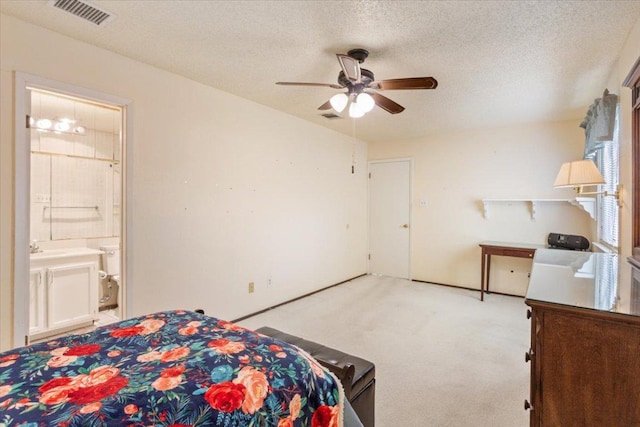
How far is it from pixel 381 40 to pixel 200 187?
2091 millimetres

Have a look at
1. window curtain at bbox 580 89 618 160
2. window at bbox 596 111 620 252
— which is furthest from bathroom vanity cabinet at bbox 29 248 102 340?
window at bbox 596 111 620 252

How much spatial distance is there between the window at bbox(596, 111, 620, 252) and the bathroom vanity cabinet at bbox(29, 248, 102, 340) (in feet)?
16.6

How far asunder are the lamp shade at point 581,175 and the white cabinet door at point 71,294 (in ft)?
15.5

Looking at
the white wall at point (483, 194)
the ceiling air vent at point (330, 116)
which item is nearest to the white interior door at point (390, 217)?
the white wall at point (483, 194)

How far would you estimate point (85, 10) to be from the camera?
6.47ft

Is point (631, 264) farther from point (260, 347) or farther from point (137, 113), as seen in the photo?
point (137, 113)

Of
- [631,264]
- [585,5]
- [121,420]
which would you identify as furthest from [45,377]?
[585,5]

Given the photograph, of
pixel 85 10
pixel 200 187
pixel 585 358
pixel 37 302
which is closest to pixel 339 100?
pixel 200 187

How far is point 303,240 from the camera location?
4.49 m

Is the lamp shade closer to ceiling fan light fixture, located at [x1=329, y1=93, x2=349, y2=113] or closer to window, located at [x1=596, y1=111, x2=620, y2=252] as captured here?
window, located at [x1=596, y1=111, x2=620, y2=252]

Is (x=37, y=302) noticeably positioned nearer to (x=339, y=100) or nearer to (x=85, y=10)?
(x=85, y=10)

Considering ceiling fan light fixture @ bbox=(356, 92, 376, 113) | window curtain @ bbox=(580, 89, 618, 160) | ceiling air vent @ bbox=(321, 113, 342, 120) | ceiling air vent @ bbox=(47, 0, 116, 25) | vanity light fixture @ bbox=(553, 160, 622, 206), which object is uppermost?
ceiling air vent @ bbox=(321, 113, 342, 120)

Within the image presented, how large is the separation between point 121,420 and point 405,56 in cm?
274

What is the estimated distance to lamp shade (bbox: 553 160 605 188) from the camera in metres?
2.56
